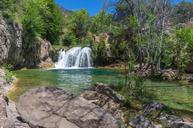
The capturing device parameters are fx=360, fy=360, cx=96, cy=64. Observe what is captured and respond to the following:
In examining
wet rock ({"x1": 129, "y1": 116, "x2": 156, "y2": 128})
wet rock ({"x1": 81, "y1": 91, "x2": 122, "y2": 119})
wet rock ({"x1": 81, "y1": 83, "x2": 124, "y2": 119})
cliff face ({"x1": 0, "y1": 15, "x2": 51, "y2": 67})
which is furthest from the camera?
cliff face ({"x1": 0, "y1": 15, "x2": 51, "y2": 67})

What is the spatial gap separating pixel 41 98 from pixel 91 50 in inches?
1961

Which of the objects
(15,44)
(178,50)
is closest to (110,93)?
(15,44)

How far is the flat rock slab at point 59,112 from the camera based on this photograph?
10047mm

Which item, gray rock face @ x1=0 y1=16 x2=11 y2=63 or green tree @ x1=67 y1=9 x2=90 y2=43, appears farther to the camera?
green tree @ x1=67 y1=9 x2=90 y2=43

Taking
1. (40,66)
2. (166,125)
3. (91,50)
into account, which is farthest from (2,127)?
(91,50)

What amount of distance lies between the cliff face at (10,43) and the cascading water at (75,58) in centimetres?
1196

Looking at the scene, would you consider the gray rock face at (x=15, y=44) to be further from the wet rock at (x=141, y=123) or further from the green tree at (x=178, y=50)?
the wet rock at (x=141, y=123)

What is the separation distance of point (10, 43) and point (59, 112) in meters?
29.6

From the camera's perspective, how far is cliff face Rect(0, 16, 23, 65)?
3469 cm

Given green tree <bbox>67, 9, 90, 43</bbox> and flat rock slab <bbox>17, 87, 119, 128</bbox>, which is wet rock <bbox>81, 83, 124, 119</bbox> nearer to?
flat rock slab <bbox>17, 87, 119, 128</bbox>

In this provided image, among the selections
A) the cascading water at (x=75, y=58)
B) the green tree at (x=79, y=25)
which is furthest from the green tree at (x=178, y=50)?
the green tree at (x=79, y=25)

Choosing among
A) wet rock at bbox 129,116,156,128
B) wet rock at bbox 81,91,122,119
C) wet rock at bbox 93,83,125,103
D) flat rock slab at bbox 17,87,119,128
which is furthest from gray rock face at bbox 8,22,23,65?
wet rock at bbox 129,116,156,128

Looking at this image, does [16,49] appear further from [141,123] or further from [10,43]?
[141,123]

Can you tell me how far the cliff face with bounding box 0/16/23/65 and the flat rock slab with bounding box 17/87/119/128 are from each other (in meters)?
→ 22.5
